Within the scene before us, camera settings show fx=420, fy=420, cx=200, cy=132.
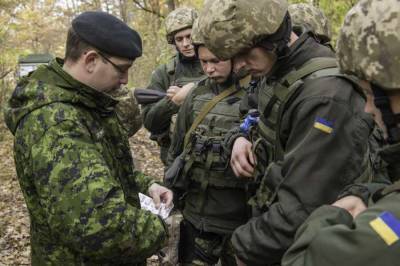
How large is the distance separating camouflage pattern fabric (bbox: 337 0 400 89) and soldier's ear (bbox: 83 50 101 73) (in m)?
1.33

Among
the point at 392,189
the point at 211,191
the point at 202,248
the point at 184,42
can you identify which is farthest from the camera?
the point at 184,42

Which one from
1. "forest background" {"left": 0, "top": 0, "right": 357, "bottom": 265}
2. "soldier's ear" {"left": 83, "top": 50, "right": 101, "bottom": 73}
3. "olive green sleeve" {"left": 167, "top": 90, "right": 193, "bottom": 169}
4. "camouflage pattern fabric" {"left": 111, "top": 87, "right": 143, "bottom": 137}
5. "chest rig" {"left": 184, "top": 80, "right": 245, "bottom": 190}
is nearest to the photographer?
"soldier's ear" {"left": 83, "top": 50, "right": 101, "bottom": 73}

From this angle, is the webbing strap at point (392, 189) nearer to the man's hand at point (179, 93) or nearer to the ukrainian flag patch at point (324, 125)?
the ukrainian flag patch at point (324, 125)

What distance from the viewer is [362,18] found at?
5.35 ft

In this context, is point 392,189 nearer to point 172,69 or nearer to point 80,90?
point 80,90

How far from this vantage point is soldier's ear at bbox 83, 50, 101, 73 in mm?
2312

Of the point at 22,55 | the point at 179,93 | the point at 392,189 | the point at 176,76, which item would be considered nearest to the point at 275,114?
the point at 392,189

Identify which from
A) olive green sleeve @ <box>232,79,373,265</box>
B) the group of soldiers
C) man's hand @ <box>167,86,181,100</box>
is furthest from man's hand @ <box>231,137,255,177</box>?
man's hand @ <box>167,86,181,100</box>

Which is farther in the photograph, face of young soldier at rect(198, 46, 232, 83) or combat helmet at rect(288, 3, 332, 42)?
face of young soldier at rect(198, 46, 232, 83)

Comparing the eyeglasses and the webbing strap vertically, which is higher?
the eyeglasses

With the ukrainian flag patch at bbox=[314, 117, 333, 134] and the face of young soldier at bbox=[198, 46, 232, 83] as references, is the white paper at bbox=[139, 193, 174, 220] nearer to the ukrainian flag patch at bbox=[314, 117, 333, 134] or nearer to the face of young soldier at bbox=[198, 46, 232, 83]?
the face of young soldier at bbox=[198, 46, 232, 83]

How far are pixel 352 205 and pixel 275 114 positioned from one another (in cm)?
87

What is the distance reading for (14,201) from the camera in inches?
310

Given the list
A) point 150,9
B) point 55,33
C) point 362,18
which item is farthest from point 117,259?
point 55,33
